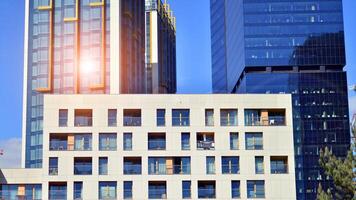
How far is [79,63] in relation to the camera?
13300cm

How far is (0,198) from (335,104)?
123 m

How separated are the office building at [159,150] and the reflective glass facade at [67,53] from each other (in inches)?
1915

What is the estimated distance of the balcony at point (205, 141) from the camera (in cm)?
8025

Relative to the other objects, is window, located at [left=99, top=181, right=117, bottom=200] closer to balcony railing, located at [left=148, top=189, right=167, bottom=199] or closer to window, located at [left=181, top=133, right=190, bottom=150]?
balcony railing, located at [left=148, top=189, right=167, bottom=199]

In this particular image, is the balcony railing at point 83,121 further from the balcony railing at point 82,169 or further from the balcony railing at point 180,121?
the balcony railing at point 180,121

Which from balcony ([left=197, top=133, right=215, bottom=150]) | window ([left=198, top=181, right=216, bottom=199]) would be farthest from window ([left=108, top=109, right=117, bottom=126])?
window ([left=198, top=181, right=216, bottom=199])

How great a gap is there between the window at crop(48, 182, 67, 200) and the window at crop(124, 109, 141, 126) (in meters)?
10.1

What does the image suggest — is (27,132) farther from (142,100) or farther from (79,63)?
(142,100)

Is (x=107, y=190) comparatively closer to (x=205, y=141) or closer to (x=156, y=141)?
(x=156, y=141)

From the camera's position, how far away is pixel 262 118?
82375 millimetres

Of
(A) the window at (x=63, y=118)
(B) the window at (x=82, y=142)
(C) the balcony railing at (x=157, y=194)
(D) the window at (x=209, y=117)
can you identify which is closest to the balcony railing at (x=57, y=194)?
(B) the window at (x=82, y=142)

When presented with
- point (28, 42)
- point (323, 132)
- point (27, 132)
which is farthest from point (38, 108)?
point (323, 132)

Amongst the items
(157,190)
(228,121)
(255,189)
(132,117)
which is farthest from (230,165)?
(132,117)

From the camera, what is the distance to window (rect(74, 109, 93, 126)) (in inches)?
3189
